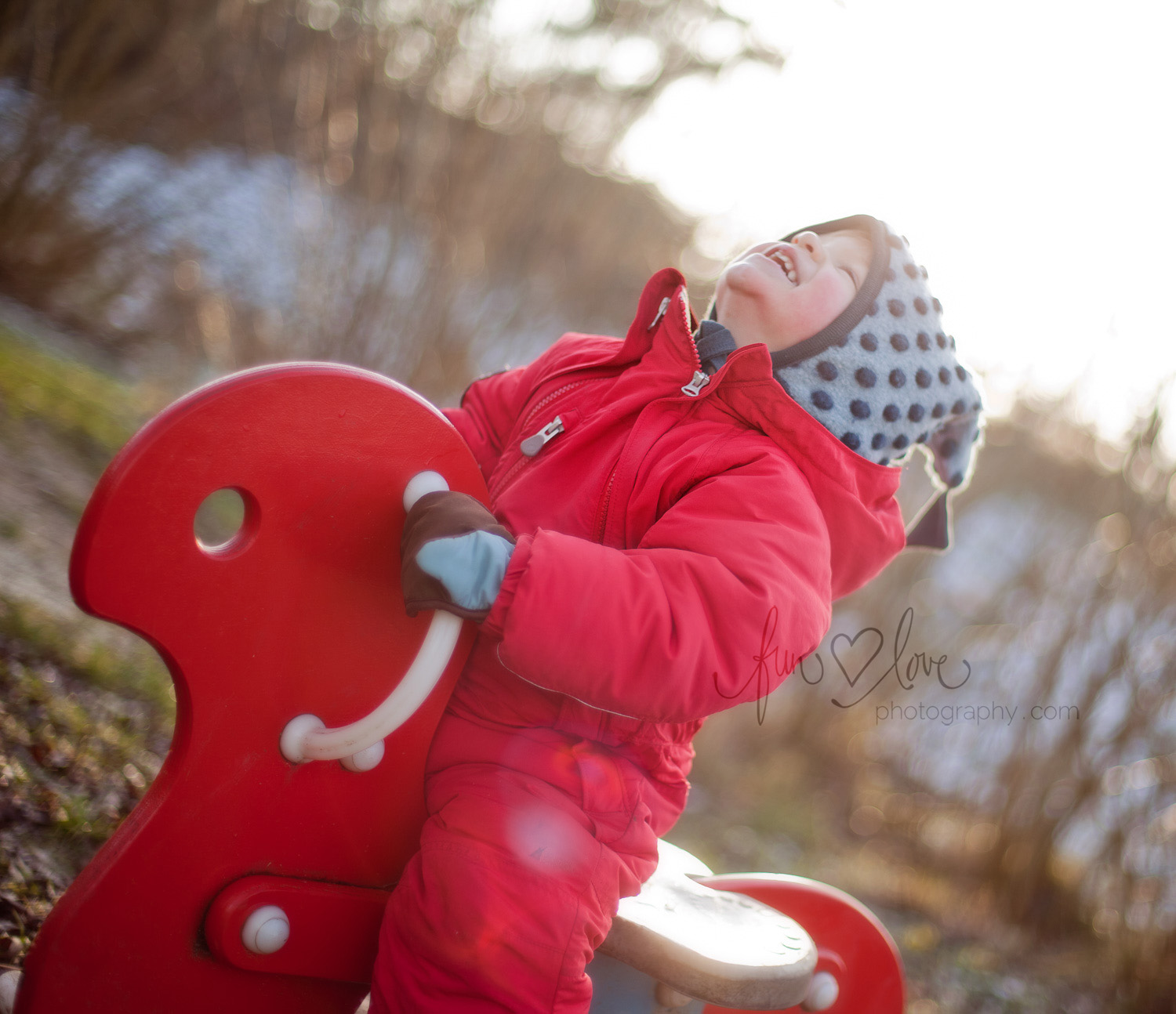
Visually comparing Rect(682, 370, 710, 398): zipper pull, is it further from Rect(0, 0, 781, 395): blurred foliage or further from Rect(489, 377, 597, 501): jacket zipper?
Rect(0, 0, 781, 395): blurred foliage

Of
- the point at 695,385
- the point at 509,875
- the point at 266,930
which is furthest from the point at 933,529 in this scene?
the point at 266,930

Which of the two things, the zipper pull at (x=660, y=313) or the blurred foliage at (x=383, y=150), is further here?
the blurred foliage at (x=383, y=150)

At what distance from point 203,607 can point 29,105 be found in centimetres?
444

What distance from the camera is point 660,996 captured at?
1600 millimetres

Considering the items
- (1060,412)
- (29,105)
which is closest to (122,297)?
(29,105)

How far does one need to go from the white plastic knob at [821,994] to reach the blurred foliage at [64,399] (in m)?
3.77

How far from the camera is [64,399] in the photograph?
14.5ft

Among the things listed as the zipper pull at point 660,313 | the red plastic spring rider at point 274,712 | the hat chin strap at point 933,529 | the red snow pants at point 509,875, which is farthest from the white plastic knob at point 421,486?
the hat chin strap at point 933,529

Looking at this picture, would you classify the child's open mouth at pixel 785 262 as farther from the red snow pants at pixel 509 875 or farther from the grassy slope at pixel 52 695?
the grassy slope at pixel 52 695

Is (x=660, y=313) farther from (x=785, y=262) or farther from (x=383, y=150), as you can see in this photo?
(x=383, y=150)

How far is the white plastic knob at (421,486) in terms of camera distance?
126 centimetres

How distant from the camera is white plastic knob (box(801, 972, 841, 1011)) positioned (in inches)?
67.6

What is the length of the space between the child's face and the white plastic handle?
74cm

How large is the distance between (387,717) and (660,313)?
84cm
